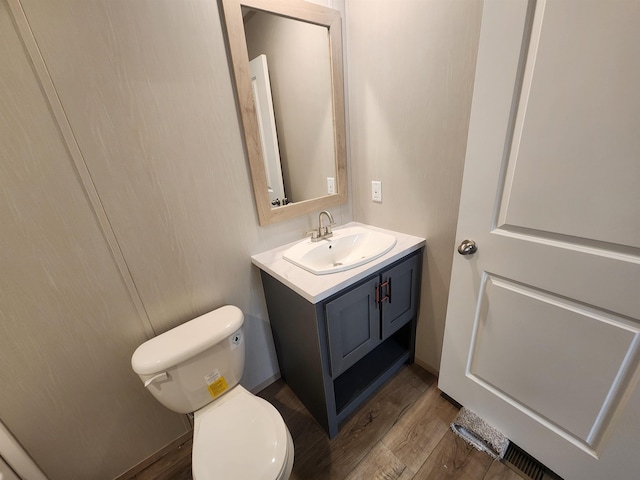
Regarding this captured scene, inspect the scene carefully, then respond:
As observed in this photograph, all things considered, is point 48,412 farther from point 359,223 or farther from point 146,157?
point 359,223

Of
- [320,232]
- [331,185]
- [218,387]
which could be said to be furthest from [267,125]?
[218,387]

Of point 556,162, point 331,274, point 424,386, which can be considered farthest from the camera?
point 424,386

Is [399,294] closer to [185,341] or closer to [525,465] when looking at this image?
[525,465]

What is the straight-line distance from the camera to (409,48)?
108cm

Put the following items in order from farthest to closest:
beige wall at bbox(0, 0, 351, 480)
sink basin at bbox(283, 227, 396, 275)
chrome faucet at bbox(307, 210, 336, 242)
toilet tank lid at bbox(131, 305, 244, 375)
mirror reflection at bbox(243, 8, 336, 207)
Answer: chrome faucet at bbox(307, 210, 336, 242)
sink basin at bbox(283, 227, 396, 275)
mirror reflection at bbox(243, 8, 336, 207)
toilet tank lid at bbox(131, 305, 244, 375)
beige wall at bbox(0, 0, 351, 480)

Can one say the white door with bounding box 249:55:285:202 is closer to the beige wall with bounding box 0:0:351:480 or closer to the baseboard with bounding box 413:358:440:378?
the beige wall with bounding box 0:0:351:480

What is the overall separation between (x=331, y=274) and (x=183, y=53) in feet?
3.21

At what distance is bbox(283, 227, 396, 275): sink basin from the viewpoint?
1.20 m

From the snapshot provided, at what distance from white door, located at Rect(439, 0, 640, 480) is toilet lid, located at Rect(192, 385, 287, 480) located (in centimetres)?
90

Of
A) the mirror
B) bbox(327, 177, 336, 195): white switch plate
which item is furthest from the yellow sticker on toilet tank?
bbox(327, 177, 336, 195): white switch plate

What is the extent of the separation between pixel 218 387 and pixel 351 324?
601 mm

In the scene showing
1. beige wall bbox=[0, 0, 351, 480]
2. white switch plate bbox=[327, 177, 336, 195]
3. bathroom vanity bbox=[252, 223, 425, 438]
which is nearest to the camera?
beige wall bbox=[0, 0, 351, 480]

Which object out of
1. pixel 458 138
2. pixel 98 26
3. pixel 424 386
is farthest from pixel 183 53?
pixel 424 386

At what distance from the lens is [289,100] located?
124cm
